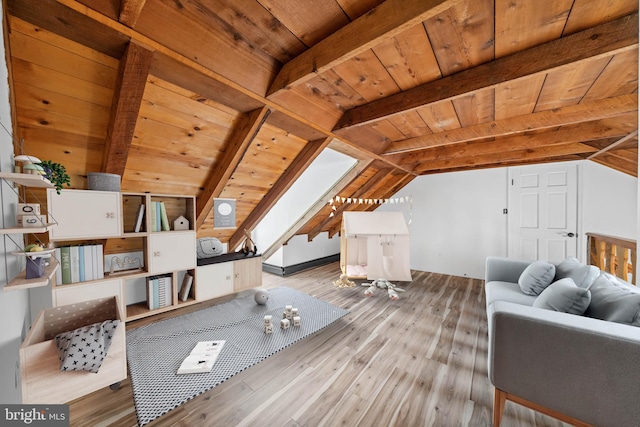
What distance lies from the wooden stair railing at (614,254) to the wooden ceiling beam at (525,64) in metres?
2.29

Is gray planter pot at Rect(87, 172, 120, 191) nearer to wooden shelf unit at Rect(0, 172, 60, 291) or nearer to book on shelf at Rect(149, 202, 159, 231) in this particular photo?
book on shelf at Rect(149, 202, 159, 231)

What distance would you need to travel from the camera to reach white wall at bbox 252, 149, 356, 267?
11.8ft

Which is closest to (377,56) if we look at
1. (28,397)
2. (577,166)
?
(28,397)

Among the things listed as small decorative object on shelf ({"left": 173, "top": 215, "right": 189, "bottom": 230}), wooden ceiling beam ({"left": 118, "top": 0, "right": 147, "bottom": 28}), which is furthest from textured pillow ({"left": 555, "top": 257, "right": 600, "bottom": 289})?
small decorative object on shelf ({"left": 173, "top": 215, "right": 189, "bottom": 230})

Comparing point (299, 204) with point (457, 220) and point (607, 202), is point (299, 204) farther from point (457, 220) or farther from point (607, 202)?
point (607, 202)

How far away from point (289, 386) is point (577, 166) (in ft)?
15.9

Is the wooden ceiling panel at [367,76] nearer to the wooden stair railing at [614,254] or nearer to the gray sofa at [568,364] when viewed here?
the gray sofa at [568,364]

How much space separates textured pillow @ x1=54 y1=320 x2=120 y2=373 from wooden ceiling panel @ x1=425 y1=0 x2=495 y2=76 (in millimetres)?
2459

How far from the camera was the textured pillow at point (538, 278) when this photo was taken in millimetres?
2033

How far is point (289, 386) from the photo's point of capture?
1.59 metres

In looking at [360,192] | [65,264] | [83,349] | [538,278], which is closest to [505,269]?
[538,278]

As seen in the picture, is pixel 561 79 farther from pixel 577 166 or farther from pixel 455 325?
pixel 577 166

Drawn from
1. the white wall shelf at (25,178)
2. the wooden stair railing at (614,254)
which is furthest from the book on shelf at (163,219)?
the wooden stair railing at (614,254)

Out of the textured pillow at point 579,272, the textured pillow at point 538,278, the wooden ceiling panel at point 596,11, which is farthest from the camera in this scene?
the textured pillow at point 538,278
